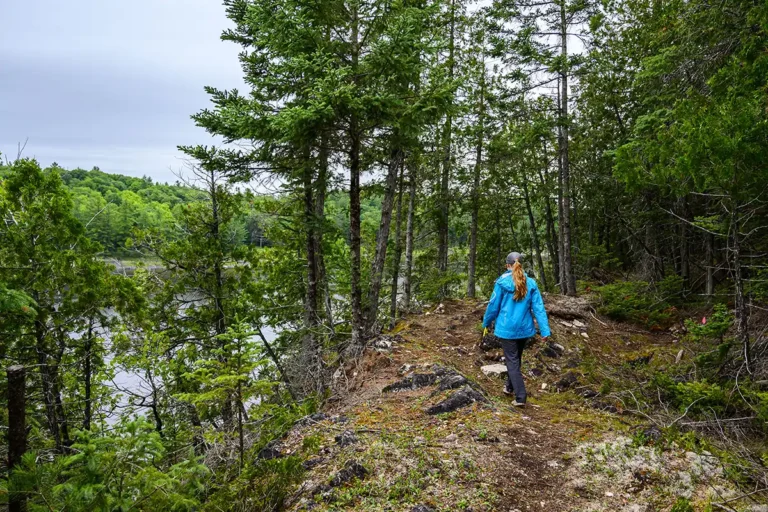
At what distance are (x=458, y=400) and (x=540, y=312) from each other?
158cm

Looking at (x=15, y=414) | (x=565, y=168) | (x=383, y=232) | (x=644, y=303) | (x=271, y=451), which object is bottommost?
(x=271, y=451)

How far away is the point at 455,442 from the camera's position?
3984 millimetres

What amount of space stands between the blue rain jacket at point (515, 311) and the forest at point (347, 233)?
4.30ft

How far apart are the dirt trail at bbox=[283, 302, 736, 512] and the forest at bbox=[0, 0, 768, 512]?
0.84 feet

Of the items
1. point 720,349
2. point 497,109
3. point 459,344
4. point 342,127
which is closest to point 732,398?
point 720,349

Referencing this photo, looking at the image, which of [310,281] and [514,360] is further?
[310,281]

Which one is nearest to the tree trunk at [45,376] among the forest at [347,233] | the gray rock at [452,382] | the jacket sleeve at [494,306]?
the forest at [347,233]

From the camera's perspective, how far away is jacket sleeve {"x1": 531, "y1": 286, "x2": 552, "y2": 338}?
5.20 metres

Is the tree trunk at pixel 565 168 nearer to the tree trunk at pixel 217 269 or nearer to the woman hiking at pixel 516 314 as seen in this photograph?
the woman hiking at pixel 516 314

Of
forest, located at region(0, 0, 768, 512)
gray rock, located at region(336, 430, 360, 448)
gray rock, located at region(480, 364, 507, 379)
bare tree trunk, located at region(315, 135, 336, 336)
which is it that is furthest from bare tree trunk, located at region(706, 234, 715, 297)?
gray rock, located at region(336, 430, 360, 448)

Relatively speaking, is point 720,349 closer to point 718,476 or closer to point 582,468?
point 718,476

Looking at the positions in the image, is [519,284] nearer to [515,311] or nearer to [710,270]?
[515,311]

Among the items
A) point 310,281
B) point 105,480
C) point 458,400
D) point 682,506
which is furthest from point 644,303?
point 105,480

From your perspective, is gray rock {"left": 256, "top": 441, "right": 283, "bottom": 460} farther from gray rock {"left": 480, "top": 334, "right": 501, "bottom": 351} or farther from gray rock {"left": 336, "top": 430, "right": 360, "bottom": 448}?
gray rock {"left": 480, "top": 334, "right": 501, "bottom": 351}
